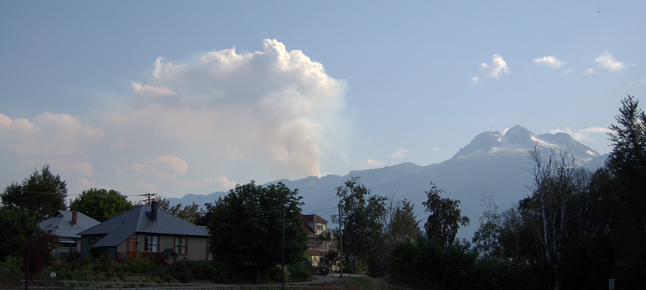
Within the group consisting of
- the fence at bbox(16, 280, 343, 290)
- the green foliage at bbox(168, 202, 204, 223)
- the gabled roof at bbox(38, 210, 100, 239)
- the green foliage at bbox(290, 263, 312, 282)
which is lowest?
the green foliage at bbox(290, 263, 312, 282)

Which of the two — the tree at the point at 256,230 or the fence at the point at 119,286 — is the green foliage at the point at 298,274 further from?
the fence at the point at 119,286

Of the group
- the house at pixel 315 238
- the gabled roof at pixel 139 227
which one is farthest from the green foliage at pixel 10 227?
the house at pixel 315 238

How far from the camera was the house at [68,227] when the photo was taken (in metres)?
50.0

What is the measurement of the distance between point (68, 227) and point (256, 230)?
1077 inches

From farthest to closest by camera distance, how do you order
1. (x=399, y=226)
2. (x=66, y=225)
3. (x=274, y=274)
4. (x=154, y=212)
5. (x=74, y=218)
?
1. (x=399, y=226)
2. (x=74, y=218)
3. (x=66, y=225)
4. (x=154, y=212)
5. (x=274, y=274)

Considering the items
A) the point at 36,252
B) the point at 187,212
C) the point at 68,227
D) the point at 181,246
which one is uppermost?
the point at 187,212

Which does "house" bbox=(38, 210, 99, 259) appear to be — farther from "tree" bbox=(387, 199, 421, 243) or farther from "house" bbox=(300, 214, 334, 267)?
"house" bbox=(300, 214, 334, 267)

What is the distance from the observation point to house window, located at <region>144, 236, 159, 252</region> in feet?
133

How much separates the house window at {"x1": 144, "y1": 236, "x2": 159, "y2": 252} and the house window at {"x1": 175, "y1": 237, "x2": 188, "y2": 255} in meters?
2.08

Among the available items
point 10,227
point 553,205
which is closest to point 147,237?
point 10,227

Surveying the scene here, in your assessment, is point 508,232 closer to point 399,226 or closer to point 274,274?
point 399,226

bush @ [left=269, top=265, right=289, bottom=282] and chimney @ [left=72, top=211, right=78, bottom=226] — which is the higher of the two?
chimney @ [left=72, top=211, right=78, bottom=226]

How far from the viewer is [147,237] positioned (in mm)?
40656

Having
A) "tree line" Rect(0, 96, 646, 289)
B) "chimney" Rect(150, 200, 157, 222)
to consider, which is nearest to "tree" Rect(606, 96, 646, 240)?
"tree line" Rect(0, 96, 646, 289)
